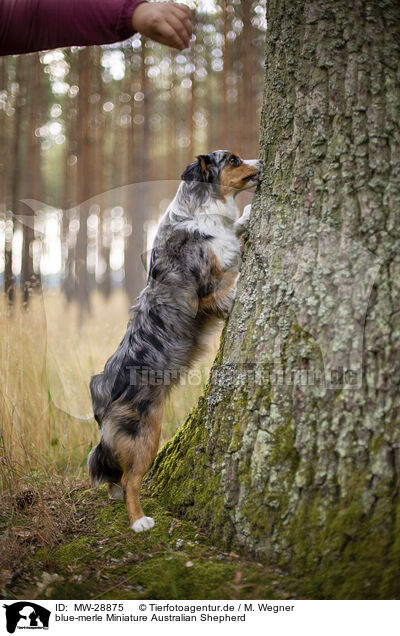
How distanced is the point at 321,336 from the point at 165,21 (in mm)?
1483

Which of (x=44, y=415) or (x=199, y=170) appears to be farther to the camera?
(x=44, y=415)

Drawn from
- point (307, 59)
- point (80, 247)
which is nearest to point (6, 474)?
point (307, 59)

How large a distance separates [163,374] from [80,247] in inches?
285

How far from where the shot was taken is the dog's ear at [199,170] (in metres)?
3.50

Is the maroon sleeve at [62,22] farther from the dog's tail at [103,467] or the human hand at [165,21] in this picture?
the dog's tail at [103,467]

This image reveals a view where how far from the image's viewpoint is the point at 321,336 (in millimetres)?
2162

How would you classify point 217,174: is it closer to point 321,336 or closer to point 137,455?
point 321,336

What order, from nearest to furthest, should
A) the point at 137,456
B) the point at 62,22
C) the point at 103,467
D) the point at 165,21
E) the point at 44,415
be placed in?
the point at 165,21
the point at 62,22
the point at 137,456
the point at 103,467
the point at 44,415

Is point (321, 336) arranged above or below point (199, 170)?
below

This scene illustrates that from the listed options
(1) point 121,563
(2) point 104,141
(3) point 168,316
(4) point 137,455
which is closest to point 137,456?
(4) point 137,455

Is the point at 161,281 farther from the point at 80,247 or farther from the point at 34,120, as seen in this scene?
the point at 34,120
